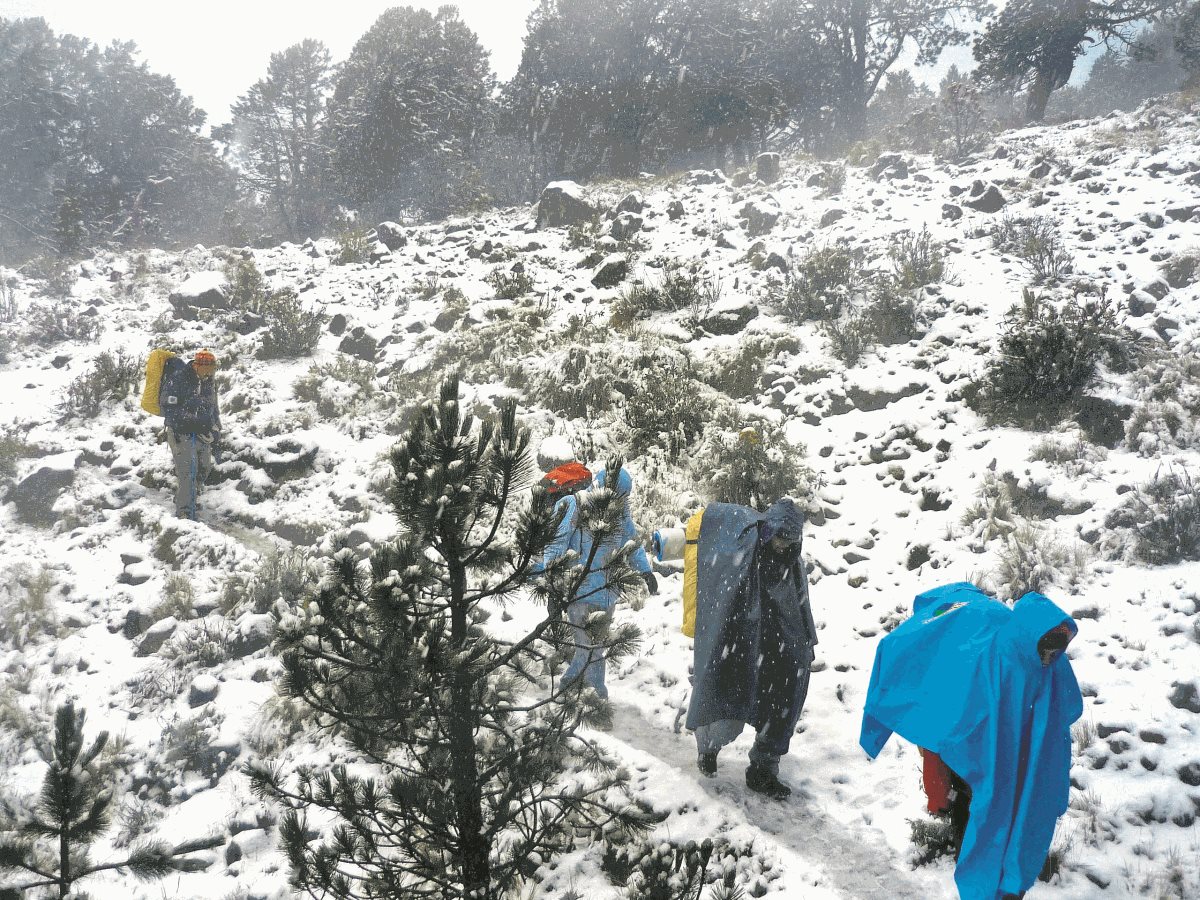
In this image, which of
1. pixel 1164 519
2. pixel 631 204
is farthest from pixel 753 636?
pixel 631 204

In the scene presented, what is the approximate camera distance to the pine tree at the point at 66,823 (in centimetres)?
212

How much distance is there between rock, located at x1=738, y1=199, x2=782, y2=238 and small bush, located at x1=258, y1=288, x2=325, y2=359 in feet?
32.8

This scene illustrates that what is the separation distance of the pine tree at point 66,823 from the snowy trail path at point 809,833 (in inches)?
110

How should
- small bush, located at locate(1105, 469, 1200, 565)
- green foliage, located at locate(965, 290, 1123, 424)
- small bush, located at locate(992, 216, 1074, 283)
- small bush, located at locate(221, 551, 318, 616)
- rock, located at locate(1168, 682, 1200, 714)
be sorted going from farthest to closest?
small bush, located at locate(992, 216, 1074, 283)
green foliage, located at locate(965, 290, 1123, 424)
small bush, located at locate(221, 551, 318, 616)
small bush, located at locate(1105, 469, 1200, 565)
rock, located at locate(1168, 682, 1200, 714)

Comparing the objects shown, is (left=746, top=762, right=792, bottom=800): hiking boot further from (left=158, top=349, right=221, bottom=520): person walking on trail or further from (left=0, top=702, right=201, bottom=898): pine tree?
(left=158, top=349, right=221, bottom=520): person walking on trail

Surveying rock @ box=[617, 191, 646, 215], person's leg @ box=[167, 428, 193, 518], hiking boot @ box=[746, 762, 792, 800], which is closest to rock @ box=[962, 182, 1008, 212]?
rock @ box=[617, 191, 646, 215]

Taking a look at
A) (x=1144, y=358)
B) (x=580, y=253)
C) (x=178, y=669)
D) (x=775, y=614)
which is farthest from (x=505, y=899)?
(x=580, y=253)

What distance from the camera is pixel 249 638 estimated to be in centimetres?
601

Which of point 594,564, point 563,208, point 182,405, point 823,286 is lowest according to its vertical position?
point 594,564

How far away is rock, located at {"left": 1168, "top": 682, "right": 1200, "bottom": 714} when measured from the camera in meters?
3.73

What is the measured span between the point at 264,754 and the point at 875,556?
5.54 m

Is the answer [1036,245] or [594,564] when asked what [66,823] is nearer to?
[594,564]

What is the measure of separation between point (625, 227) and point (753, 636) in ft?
45.3

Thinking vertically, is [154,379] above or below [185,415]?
above
